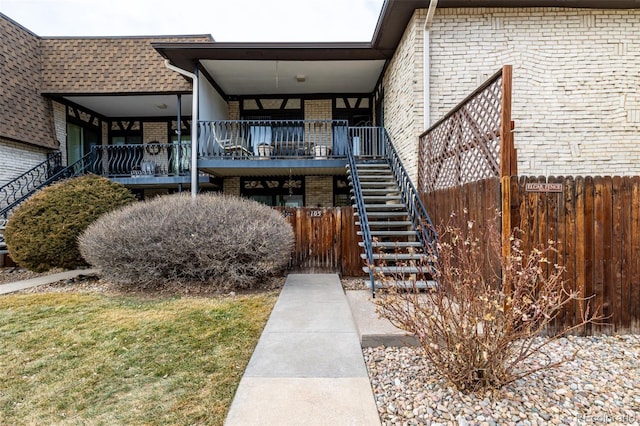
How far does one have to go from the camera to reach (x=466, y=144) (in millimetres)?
4711

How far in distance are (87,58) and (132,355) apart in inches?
474

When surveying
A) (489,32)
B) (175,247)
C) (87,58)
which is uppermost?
(87,58)

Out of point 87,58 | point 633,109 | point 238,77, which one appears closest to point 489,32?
point 633,109

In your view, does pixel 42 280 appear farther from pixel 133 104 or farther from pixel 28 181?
pixel 133 104

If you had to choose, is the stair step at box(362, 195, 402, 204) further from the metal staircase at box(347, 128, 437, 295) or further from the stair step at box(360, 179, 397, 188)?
the stair step at box(360, 179, 397, 188)

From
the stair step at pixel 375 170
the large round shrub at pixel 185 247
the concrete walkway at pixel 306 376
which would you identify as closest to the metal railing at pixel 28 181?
the large round shrub at pixel 185 247

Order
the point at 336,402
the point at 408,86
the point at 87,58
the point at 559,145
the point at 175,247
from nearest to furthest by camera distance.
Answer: the point at 336,402 < the point at 175,247 < the point at 559,145 < the point at 408,86 < the point at 87,58

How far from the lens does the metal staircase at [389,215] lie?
528cm

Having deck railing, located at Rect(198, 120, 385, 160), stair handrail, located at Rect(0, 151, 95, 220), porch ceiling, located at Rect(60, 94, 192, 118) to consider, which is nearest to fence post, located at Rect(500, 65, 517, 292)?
deck railing, located at Rect(198, 120, 385, 160)

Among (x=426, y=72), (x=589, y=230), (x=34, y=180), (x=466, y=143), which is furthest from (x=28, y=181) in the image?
(x=589, y=230)

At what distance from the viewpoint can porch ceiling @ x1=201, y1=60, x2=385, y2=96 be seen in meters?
9.13

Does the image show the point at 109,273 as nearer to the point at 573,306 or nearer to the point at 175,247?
the point at 175,247

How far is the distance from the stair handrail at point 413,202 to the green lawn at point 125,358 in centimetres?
288

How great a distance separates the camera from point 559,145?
650 cm
